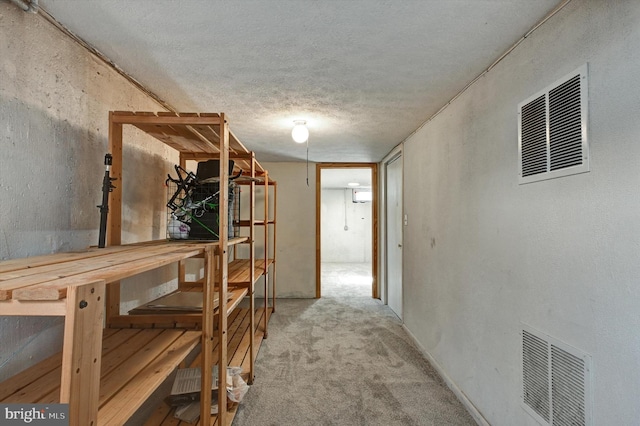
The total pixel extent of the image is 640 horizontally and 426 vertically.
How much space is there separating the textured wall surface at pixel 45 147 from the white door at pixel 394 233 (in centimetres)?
282

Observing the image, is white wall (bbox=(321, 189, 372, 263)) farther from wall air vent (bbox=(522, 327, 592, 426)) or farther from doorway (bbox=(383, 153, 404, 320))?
wall air vent (bbox=(522, 327, 592, 426))

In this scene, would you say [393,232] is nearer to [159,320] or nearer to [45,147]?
[159,320]

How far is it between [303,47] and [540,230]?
1.33 metres

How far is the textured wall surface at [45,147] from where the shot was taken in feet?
3.44

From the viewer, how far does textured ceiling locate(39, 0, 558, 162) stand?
1159 mm

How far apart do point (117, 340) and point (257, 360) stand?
141 centimetres

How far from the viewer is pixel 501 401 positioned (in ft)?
4.93

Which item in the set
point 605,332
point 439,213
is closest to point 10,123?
point 605,332

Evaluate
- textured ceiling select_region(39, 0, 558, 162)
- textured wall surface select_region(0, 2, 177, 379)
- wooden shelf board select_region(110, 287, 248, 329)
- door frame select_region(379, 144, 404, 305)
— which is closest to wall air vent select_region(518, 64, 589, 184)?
textured ceiling select_region(39, 0, 558, 162)

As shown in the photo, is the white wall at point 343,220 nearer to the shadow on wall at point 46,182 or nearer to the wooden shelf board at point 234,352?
the wooden shelf board at point 234,352

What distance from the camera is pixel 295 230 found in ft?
14.5

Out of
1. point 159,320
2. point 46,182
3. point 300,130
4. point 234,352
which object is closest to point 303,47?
point 300,130

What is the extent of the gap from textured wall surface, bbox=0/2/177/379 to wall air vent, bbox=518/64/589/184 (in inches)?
78.5

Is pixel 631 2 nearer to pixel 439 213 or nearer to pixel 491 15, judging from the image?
pixel 491 15
